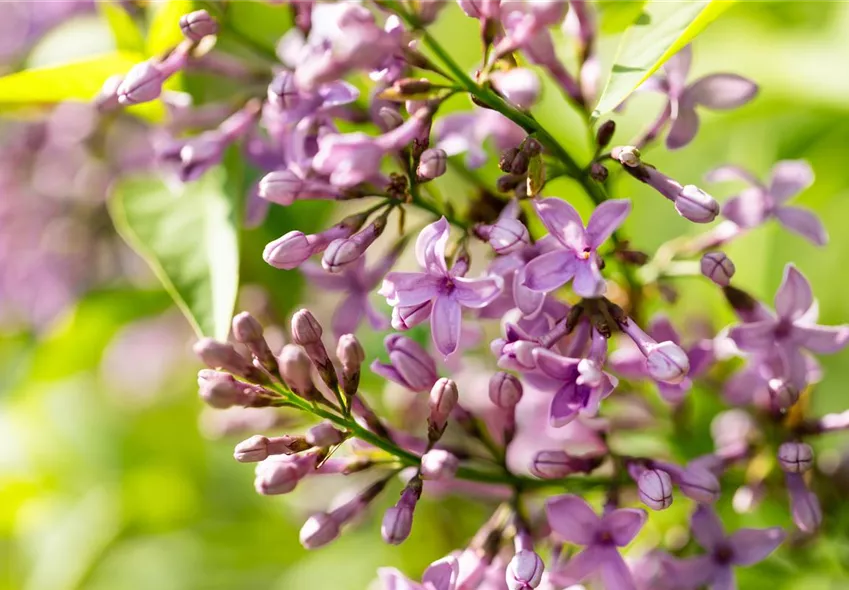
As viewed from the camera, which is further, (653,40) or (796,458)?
(796,458)

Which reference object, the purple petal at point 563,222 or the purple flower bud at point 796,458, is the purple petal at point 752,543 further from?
the purple petal at point 563,222

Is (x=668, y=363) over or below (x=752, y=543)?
over

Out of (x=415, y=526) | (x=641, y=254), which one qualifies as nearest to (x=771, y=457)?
(x=641, y=254)

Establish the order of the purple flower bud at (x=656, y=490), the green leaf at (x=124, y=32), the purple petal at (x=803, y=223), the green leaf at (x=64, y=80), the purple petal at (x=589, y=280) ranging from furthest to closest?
1. the green leaf at (x=124, y=32)
2. the green leaf at (x=64, y=80)
3. the purple petal at (x=803, y=223)
4. the purple flower bud at (x=656, y=490)
5. the purple petal at (x=589, y=280)

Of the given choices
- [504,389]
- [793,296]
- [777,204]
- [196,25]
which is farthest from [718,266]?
[196,25]

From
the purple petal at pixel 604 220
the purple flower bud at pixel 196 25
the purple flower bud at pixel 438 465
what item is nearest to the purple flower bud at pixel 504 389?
the purple flower bud at pixel 438 465

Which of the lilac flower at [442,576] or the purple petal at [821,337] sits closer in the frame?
the lilac flower at [442,576]

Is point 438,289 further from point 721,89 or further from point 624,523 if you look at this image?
point 721,89
